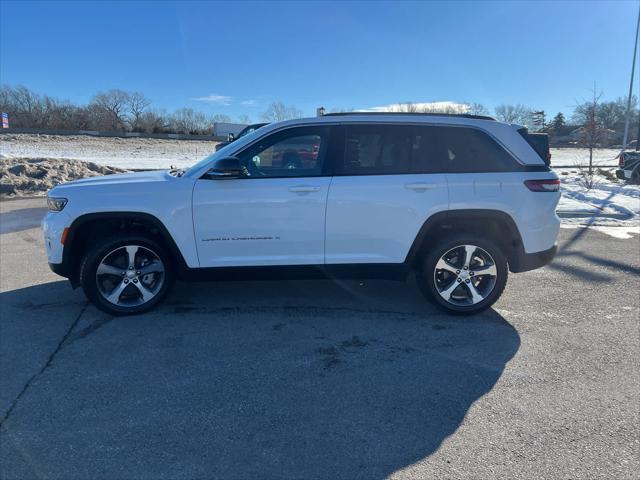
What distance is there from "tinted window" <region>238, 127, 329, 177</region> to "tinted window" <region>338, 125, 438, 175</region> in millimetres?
273

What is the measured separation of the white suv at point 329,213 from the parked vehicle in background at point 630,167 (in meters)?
14.7

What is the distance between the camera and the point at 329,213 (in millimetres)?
4137

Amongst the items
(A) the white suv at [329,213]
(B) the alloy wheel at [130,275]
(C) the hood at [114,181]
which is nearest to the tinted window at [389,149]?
(A) the white suv at [329,213]

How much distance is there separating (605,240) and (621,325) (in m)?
3.98

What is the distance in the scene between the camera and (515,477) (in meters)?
2.34

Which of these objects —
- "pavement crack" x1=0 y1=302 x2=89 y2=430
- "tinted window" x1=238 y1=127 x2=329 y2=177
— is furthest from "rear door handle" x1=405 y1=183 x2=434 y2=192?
"pavement crack" x1=0 y1=302 x2=89 y2=430

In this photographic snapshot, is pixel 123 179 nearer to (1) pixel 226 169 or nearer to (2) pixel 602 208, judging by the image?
(1) pixel 226 169

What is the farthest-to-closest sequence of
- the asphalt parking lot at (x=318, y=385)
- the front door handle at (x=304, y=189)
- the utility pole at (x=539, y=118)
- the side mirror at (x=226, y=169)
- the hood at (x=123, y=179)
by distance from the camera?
the utility pole at (x=539, y=118) < the hood at (x=123, y=179) < the front door handle at (x=304, y=189) < the side mirror at (x=226, y=169) < the asphalt parking lot at (x=318, y=385)

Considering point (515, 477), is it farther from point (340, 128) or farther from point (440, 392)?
point (340, 128)

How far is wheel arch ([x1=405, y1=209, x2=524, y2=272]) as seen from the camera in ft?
13.9

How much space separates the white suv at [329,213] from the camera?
411 cm

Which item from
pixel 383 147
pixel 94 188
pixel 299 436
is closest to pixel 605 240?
pixel 383 147

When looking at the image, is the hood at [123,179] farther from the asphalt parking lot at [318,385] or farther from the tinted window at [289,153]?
the asphalt parking lot at [318,385]

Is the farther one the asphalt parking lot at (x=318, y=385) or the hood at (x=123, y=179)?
the hood at (x=123, y=179)
